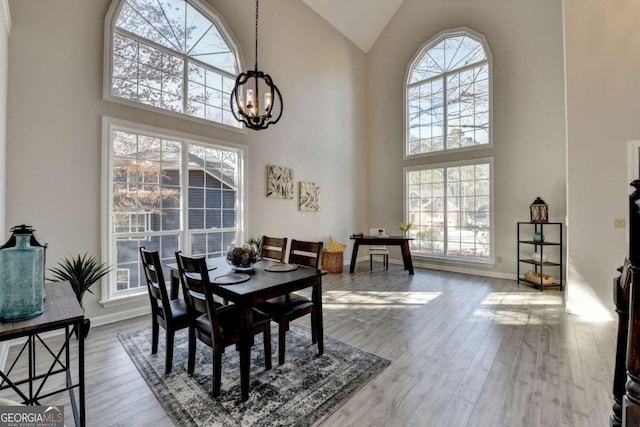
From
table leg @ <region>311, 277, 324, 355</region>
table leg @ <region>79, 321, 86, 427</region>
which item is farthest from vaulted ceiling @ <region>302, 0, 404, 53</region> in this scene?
table leg @ <region>79, 321, 86, 427</region>

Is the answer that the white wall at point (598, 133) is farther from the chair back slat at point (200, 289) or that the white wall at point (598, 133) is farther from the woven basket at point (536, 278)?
the chair back slat at point (200, 289)

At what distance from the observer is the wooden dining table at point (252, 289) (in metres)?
1.97

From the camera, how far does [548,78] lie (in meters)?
4.86

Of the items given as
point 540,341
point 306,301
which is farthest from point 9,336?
point 540,341

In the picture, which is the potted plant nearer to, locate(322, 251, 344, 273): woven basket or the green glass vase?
the green glass vase

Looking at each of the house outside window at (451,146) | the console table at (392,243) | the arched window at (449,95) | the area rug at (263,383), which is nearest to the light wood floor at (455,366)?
the area rug at (263,383)

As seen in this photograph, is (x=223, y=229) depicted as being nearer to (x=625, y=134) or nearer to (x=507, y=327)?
(x=507, y=327)

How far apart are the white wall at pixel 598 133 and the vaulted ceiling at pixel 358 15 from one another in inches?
158

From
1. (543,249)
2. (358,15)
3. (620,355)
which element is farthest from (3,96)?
(543,249)

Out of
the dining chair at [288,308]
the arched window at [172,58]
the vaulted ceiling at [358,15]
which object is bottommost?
the dining chair at [288,308]

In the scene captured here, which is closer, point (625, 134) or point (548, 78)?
point (625, 134)

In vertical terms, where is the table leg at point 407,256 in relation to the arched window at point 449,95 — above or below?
below

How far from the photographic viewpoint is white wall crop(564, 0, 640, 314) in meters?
3.19

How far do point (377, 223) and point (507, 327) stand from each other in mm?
4150
